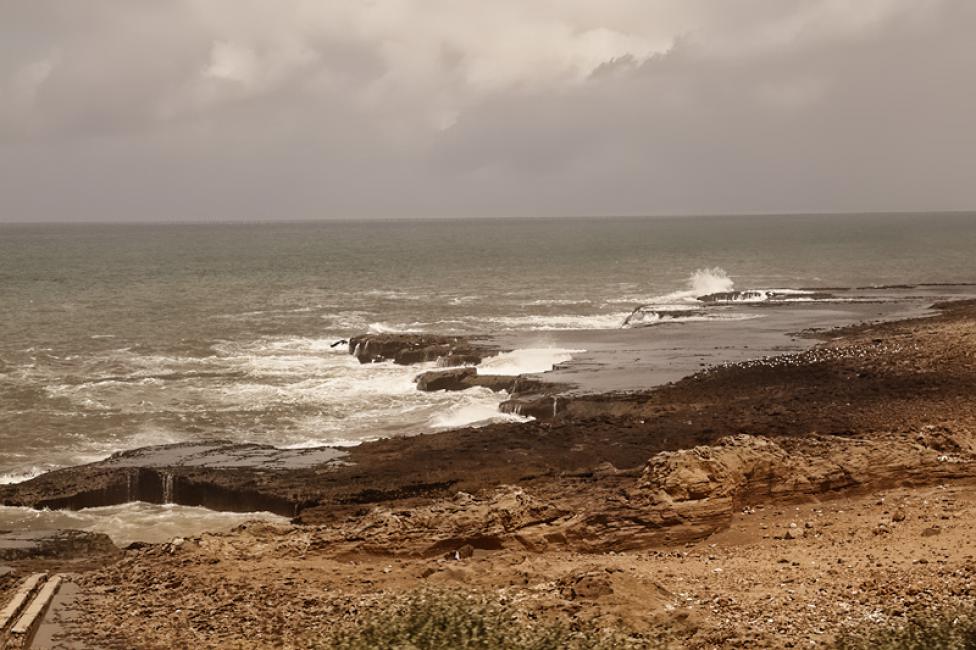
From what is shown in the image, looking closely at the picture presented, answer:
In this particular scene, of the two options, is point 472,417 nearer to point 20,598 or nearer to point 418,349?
point 418,349

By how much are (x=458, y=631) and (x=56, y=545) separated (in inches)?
406

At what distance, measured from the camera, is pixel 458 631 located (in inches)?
508

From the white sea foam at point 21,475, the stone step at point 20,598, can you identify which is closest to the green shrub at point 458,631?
the stone step at point 20,598

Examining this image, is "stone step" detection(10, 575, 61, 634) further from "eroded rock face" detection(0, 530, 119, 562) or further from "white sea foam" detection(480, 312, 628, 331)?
"white sea foam" detection(480, 312, 628, 331)

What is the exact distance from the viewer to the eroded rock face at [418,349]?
40906 mm

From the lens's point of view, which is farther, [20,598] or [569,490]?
[569,490]

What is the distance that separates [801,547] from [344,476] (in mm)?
→ 11654

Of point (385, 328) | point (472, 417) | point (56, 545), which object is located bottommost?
point (56, 545)

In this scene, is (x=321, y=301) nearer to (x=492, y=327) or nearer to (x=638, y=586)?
(x=492, y=327)

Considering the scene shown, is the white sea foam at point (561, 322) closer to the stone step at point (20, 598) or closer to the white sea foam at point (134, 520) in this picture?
the white sea foam at point (134, 520)

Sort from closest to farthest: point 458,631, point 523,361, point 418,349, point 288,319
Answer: point 458,631, point 523,361, point 418,349, point 288,319

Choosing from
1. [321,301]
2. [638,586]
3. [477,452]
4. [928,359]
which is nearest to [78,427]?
[477,452]

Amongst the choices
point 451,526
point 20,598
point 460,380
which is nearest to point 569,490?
point 451,526

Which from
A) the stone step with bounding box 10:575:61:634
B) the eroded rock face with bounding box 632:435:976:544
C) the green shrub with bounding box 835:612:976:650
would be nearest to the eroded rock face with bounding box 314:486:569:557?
the eroded rock face with bounding box 632:435:976:544
